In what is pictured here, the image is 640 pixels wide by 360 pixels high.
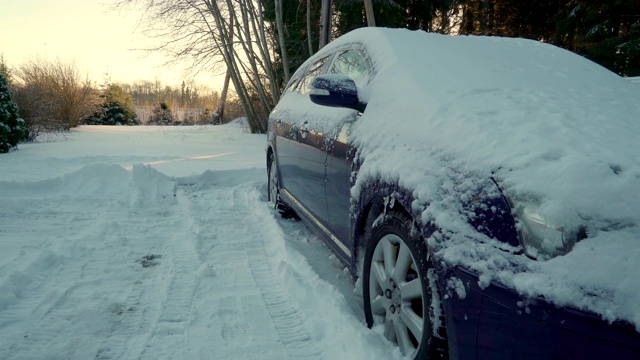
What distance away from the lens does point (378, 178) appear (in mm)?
2229

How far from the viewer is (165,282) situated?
3.33m

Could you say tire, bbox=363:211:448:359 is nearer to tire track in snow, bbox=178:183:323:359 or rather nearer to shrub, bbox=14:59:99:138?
tire track in snow, bbox=178:183:323:359

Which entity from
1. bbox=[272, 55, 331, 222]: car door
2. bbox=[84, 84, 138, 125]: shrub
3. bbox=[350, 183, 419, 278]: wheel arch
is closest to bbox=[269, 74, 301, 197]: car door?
bbox=[272, 55, 331, 222]: car door

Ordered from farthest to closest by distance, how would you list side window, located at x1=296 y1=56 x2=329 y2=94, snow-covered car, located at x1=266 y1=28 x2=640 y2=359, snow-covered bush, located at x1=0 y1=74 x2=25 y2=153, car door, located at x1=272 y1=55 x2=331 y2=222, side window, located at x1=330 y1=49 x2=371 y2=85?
snow-covered bush, located at x1=0 y1=74 x2=25 y2=153, side window, located at x1=296 y1=56 x2=329 y2=94, car door, located at x1=272 y1=55 x2=331 y2=222, side window, located at x1=330 y1=49 x2=371 y2=85, snow-covered car, located at x1=266 y1=28 x2=640 y2=359

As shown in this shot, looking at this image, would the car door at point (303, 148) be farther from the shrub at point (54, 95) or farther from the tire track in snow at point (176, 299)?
the shrub at point (54, 95)

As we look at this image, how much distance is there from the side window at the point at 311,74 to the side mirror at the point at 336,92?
133cm

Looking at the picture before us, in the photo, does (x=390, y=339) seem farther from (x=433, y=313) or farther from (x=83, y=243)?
(x=83, y=243)

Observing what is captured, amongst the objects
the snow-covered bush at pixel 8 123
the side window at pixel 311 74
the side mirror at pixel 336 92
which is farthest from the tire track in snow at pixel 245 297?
the snow-covered bush at pixel 8 123

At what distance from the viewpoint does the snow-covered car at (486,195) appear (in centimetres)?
134

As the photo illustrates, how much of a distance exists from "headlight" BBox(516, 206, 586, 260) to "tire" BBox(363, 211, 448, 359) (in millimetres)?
417

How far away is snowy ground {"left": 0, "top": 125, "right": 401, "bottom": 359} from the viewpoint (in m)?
2.49

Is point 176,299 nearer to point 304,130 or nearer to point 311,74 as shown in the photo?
point 304,130

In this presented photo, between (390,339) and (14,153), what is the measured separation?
436 inches

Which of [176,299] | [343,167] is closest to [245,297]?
[176,299]
